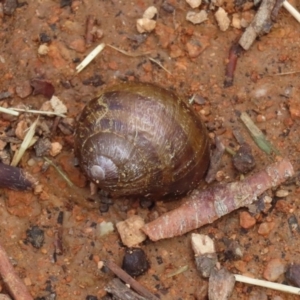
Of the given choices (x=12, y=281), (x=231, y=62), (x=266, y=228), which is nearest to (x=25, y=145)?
(x=12, y=281)

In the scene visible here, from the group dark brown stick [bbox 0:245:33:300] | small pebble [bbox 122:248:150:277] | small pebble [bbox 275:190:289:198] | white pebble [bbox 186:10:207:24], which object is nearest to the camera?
dark brown stick [bbox 0:245:33:300]

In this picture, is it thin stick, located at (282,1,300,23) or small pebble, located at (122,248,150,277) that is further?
thin stick, located at (282,1,300,23)

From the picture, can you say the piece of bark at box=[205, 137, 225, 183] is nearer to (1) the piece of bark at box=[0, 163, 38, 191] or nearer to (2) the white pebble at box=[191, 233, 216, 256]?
(2) the white pebble at box=[191, 233, 216, 256]

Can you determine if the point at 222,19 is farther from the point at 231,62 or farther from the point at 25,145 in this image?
the point at 25,145

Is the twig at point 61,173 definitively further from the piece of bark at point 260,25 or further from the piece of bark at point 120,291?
the piece of bark at point 260,25

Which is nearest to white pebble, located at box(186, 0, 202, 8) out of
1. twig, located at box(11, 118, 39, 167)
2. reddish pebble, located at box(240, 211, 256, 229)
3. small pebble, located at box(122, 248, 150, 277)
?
twig, located at box(11, 118, 39, 167)

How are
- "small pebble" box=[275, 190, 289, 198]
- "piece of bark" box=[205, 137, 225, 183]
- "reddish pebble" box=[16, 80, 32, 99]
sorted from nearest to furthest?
"small pebble" box=[275, 190, 289, 198]
"piece of bark" box=[205, 137, 225, 183]
"reddish pebble" box=[16, 80, 32, 99]

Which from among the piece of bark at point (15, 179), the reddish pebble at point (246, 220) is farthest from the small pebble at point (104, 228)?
the reddish pebble at point (246, 220)
